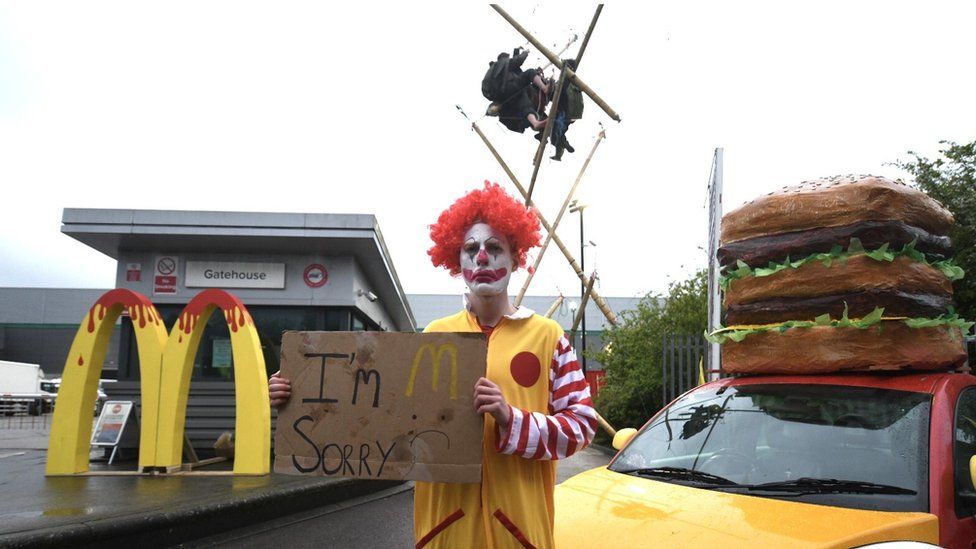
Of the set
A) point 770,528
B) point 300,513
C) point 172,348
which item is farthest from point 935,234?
point 172,348

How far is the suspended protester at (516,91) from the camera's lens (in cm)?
1484

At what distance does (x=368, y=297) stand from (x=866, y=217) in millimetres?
13805

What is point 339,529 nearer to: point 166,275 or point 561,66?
point 166,275

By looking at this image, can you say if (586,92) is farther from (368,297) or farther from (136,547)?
(136,547)

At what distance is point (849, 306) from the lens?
3.46m

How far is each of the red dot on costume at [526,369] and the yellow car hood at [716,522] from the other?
2.46 feet

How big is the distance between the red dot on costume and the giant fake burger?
1928 mm

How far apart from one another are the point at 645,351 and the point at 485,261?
1184cm

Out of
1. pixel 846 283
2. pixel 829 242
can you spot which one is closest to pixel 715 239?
pixel 829 242

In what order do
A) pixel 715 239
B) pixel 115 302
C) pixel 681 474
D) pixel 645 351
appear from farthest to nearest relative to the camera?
pixel 645 351, pixel 115 302, pixel 715 239, pixel 681 474

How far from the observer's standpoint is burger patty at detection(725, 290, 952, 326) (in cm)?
338

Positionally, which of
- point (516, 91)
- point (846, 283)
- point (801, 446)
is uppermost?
point (516, 91)

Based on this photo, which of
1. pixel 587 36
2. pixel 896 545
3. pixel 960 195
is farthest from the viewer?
pixel 587 36

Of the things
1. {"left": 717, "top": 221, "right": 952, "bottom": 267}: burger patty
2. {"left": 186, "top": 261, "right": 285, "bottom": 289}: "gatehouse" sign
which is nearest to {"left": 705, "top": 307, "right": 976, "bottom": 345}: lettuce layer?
{"left": 717, "top": 221, "right": 952, "bottom": 267}: burger patty
